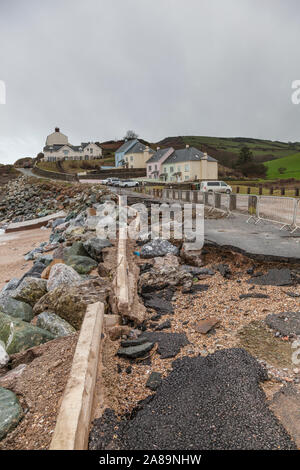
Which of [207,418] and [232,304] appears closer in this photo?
[207,418]

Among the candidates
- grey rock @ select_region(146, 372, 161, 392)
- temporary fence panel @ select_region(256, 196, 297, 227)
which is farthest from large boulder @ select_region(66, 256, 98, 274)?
temporary fence panel @ select_region(256, 196, 297, 227)

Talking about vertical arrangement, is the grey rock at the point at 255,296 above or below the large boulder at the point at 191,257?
below

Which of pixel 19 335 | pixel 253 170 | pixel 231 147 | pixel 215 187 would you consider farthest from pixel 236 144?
pixel 19 335

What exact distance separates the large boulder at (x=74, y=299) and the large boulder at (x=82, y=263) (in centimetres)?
189

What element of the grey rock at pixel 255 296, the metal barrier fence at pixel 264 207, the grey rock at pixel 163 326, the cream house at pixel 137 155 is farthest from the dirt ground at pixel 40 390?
the cream house at pixel 137 155

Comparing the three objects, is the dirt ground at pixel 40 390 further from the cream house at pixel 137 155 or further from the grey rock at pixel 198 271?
the cream house at pixel 137 155

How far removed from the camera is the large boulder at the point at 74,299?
15.0 feet

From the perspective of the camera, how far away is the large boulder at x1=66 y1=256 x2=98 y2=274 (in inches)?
278

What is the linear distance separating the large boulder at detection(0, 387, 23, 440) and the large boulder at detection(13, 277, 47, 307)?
310 cm

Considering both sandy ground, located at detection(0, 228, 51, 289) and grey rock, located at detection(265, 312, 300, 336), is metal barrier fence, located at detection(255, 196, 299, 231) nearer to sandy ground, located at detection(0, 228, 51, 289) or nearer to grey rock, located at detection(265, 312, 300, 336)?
grey rock, located at detection(265, 312, 300, 336)
